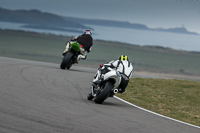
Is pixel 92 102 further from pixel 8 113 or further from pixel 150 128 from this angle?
pixel 8 113

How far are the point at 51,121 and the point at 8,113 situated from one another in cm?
87

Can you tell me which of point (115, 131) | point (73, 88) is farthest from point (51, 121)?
point (73, 88)

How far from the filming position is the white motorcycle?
11516 mm

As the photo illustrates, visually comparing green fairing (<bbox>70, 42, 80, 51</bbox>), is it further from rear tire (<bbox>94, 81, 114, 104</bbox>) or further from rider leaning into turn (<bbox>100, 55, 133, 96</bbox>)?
rear tire (<bbox>94, 81, 114, 104</bbox>)

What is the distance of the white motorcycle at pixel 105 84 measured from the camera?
11516 mm

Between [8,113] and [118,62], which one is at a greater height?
[118,62]

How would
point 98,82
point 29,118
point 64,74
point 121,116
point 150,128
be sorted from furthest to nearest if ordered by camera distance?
point 64,74
point 98,82
point 121,116
point 150,128
point 29,118

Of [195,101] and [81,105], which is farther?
[195,101]

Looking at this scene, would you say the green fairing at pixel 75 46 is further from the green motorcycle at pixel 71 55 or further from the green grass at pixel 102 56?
the green grass at pixel 102 56

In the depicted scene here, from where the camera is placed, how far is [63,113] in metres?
9.59

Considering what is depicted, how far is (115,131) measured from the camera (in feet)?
28.3

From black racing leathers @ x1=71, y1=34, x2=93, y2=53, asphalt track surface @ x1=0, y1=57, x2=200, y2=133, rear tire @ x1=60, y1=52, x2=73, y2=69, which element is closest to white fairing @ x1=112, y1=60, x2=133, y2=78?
asphalt track surface @ x1=0, y1=57, x2=200, y2=133

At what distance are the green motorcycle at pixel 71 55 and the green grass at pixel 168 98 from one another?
2.92 meters

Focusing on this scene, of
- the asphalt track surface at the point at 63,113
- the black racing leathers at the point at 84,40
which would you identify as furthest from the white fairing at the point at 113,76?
the black racing leathers at the point at 84,40
